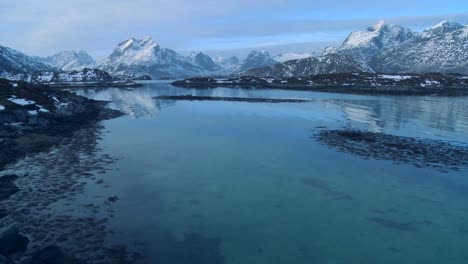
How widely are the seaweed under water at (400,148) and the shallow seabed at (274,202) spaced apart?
1465mm

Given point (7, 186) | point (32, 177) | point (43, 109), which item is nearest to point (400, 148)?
point (32, 177)

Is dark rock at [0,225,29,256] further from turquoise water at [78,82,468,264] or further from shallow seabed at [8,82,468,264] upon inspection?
turquoise water at [78,82,468,264]

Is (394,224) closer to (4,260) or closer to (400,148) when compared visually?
(4,260)

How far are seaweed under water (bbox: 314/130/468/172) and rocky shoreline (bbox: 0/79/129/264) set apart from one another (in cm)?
2650

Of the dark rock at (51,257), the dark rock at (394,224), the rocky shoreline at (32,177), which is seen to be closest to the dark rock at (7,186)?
the rocky shoreline at (32,177)

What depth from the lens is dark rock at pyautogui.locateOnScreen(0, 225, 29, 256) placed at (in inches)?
717

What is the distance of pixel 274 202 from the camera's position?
2673cm

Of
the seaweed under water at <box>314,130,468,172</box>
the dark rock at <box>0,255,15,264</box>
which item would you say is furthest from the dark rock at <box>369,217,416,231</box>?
the dark rock at <box>0,255,15,264</box>

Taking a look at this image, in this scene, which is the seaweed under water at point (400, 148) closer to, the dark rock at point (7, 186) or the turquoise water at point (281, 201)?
the turquoise water at point (281, 201)

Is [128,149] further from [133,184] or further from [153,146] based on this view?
[133,184]

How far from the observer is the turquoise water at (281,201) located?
20.4 metres

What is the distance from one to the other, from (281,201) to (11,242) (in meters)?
15.7

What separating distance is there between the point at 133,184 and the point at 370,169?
773 inches

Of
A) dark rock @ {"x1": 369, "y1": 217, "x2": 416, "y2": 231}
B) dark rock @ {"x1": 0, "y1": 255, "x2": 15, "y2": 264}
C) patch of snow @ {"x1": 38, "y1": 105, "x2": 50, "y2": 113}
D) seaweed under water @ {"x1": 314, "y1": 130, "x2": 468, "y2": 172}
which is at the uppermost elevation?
patch of snow @ {"x1": 38, "y1": 105, "x2": 50, "y2": 113}
